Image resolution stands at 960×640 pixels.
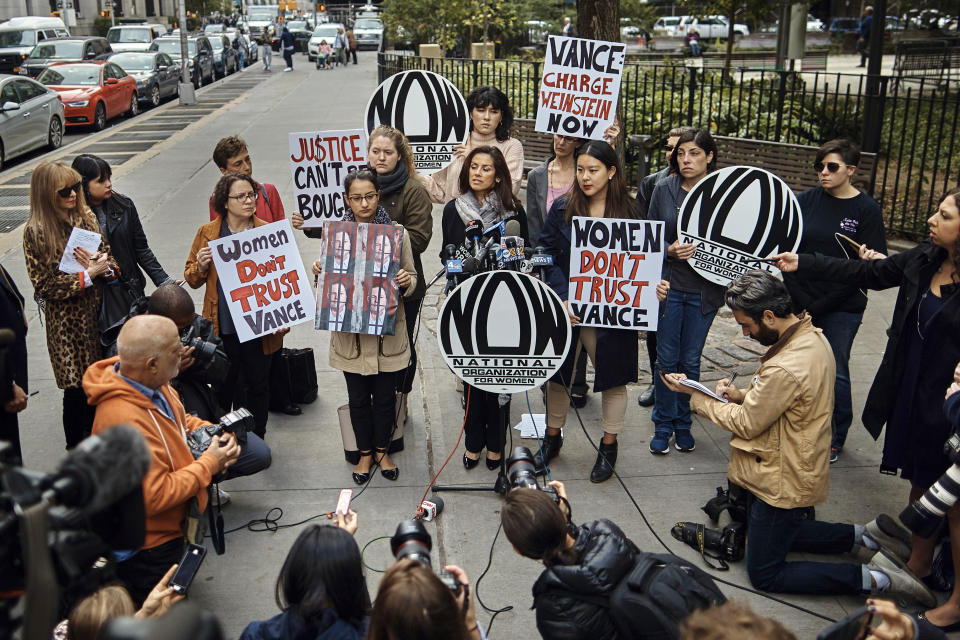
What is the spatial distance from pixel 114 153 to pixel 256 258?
12243 mm

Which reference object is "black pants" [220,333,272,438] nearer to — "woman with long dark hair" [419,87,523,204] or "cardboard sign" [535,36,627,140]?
"woman with long dark hair" [419,87,523,204]

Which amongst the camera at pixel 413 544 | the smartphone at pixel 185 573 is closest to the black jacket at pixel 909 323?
the camera at pixel 413 544

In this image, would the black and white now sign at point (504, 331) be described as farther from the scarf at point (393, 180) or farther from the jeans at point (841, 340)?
the jeans at point (841, 340)

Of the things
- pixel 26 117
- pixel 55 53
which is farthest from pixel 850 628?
pixel 55 53

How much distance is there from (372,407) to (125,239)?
189cm

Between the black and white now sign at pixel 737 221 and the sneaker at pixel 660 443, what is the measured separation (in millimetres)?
1072

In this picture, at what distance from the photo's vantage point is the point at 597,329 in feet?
17.4

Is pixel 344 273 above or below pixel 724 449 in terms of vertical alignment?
above

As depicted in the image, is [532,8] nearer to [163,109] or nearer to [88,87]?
[163,109]

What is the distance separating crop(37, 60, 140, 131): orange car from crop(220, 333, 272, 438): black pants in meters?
15.4

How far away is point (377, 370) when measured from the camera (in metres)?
5.20

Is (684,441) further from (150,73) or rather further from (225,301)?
(150,73)

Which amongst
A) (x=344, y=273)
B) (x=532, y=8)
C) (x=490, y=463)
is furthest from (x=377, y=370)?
(x=532, y=8)

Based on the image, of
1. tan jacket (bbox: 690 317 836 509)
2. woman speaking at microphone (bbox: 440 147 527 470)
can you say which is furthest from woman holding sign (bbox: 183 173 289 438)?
tan jacket (bbox: 690 317 836 509)
